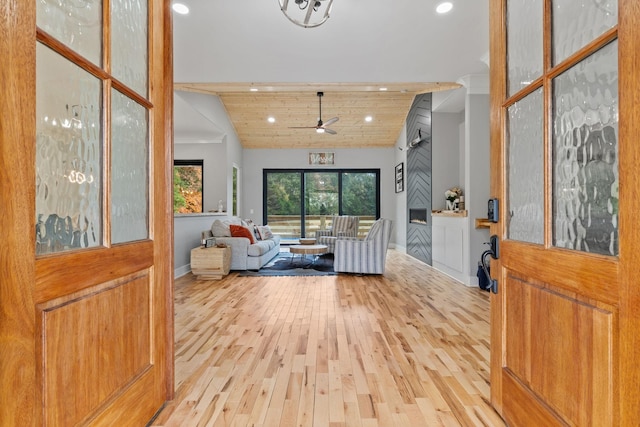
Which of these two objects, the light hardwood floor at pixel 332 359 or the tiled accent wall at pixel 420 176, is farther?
the tiled accent wall at pixel 420 176

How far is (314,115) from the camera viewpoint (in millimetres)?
7973

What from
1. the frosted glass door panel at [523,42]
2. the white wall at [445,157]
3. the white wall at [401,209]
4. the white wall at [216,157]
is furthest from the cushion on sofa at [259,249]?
the frosted glass door panel at [523,42]

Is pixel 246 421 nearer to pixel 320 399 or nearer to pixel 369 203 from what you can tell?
pixel 320 399

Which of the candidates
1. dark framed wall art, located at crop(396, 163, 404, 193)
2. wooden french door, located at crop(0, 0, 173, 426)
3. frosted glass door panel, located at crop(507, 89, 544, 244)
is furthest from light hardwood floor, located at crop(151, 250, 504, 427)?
dark framed wall art, located at crop(396, 163, 404, 193)

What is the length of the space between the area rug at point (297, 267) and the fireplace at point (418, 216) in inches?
78.0

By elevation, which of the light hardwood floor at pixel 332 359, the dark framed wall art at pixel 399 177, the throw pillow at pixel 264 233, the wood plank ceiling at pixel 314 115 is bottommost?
the light hardwood floor at pixel 332 359

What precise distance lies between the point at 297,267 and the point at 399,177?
4.06m

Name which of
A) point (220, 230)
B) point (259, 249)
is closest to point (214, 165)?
point (220, 230)

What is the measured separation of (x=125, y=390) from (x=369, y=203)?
8.47m

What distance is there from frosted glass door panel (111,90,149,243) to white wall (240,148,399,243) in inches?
309

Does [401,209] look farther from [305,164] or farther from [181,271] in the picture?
[181,271]

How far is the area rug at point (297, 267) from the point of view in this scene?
5551 mm

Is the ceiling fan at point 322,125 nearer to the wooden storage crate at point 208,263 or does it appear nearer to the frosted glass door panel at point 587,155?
the wooden storage crate at point 208,263

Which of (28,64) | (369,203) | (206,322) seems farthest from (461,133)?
(28,64)
